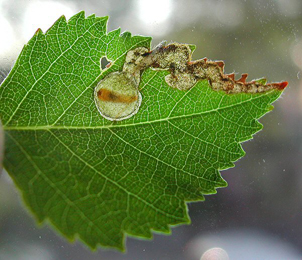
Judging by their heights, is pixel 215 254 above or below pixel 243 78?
below

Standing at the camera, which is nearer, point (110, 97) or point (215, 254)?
point (110, 97)

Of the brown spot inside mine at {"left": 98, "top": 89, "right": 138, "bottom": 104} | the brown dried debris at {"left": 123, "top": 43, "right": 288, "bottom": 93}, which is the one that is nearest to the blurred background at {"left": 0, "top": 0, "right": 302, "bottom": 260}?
the brown dried debris at {"left": 123, "top": 43, "right": 288, "bottom": 93}

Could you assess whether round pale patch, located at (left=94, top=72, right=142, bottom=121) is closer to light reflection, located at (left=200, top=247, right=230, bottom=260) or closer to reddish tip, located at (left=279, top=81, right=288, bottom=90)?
reddish tip, located at (left=279, top=81, right=288, bottom=90)

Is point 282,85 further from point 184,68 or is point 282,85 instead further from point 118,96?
point 118,96

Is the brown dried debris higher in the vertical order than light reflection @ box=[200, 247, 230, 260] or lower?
higher

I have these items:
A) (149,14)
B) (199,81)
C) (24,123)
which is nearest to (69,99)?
(24,123)

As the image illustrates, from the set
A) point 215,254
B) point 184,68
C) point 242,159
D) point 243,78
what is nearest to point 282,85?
point 243,78

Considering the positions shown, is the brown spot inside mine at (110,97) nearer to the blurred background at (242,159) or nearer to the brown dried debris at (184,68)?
the brown dried debris at (184,68)
